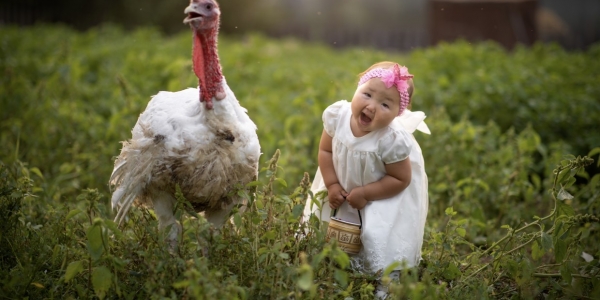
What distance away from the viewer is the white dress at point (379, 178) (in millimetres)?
3242

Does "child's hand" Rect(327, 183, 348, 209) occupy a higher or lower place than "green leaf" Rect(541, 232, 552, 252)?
higher

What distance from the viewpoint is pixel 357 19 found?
21.8m

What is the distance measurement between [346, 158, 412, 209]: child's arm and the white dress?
34 millimetres

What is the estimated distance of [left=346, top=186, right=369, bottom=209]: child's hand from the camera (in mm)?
3301

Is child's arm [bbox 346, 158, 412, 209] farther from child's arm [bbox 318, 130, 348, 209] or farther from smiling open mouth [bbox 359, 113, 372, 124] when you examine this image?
A: smiling open mouth [bbox 359, 113, 372, 124]

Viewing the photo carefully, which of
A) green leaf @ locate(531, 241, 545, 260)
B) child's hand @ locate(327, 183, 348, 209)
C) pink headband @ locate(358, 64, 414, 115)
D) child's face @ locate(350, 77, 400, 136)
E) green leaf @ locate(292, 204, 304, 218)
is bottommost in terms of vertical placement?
green leaf @ locate(531, 241, 545, 260)

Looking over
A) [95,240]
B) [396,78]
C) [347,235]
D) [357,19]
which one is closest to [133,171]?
[95,240]

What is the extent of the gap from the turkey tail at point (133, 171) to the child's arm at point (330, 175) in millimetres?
901

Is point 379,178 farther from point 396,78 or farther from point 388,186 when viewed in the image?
point 396,78

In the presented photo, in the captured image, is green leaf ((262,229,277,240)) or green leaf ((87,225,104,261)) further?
green leaf ((262,229,277,240))

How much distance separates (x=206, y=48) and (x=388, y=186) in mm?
1147

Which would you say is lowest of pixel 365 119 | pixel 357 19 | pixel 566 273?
pixel 357 19

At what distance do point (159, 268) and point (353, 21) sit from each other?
1939 centimetres

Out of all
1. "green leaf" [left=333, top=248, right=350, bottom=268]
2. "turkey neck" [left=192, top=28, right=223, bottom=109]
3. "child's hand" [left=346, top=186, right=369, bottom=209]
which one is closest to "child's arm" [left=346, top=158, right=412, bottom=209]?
"child's hand" [left=346, top=186, right=369, bottom=209]
